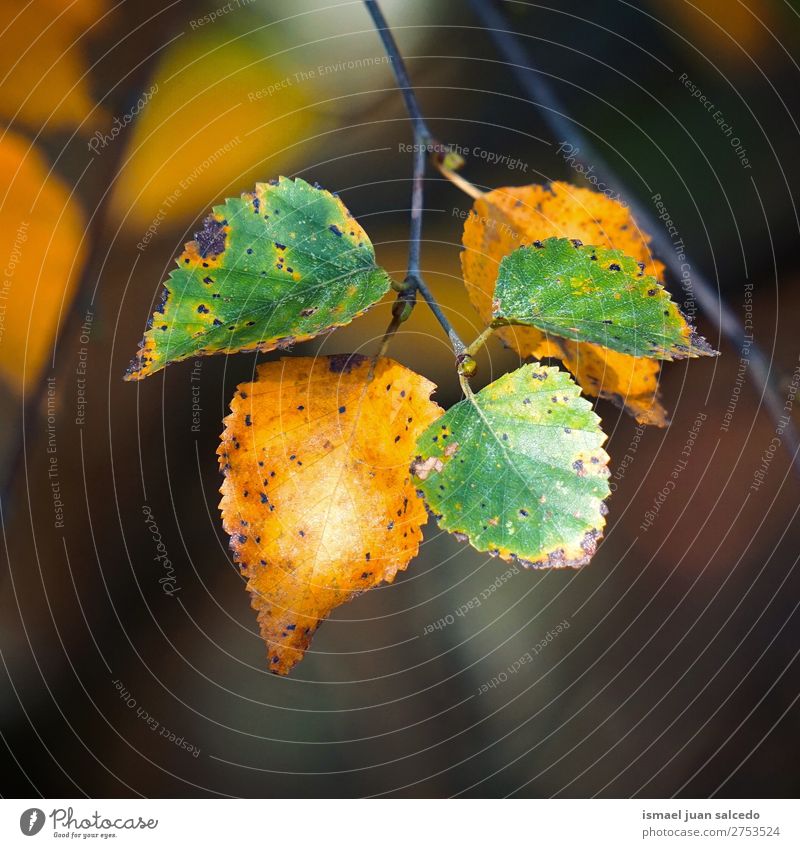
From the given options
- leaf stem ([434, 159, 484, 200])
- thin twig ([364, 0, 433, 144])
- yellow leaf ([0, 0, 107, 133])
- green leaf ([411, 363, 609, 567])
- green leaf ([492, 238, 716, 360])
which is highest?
yellow leaf ([0, 0, 107, 133])

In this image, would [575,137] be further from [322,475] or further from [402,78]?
[322,475]

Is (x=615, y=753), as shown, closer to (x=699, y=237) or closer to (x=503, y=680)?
(x=503, y=680)

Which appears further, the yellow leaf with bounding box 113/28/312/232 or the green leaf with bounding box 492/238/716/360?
the yellow leaf with bounding box 113/28/312/232

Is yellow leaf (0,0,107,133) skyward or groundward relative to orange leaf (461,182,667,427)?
skyward

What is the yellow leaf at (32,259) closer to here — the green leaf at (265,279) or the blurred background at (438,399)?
the blurred background at (438,399)

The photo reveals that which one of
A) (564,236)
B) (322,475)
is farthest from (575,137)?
(322,475)

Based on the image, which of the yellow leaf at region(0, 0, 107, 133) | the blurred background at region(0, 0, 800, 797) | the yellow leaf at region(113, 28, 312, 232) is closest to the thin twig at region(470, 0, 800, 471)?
the blurred background at region(0, 0, 800, 797)

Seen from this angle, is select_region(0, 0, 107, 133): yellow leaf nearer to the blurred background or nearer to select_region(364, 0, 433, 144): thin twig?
the blurred background
